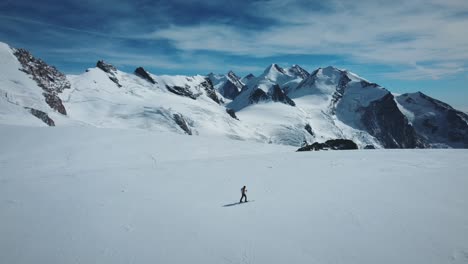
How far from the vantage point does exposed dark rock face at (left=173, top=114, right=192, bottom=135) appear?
122 meters

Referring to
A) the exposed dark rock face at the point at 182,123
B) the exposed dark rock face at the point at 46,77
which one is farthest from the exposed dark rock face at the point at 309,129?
the exposed dark rock face at the point at 46,77

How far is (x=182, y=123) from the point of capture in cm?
12425

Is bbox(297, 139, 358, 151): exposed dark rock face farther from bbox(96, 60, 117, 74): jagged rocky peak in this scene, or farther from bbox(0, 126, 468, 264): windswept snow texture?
bbox(96, 60, 117, 74): jagged rocky peak

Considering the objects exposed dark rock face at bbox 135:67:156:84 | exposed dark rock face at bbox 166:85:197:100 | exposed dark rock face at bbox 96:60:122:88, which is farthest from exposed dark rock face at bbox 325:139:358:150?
exposed dark rock face at bbox 135:67:156:84

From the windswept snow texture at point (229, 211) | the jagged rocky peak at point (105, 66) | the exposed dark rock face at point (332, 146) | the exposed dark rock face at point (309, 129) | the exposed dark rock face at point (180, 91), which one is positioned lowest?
the windswept snow texture at point (229, 211)

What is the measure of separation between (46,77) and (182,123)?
5389cm

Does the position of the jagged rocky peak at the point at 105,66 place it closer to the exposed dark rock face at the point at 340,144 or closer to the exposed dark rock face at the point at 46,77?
the exposed dark rock face at the point at 46,77

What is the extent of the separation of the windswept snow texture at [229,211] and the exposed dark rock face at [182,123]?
92.8 meters

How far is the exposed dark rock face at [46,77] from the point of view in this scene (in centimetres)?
9225

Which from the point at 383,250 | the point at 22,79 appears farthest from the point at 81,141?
the point at 22,79

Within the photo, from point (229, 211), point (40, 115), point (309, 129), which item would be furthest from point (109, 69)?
point (229, 211)

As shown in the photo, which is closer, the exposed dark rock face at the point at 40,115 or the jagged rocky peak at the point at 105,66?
the exposed dark rock face at the point at 40,115

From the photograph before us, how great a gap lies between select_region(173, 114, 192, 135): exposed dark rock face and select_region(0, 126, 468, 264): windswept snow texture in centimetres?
9278

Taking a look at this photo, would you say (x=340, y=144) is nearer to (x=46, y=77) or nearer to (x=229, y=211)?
(x=229, y=211)
